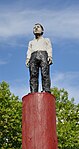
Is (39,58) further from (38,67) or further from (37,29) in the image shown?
(37,29)

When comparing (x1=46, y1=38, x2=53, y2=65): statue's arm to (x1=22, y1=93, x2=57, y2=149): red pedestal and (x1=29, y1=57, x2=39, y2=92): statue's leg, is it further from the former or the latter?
(x1=22, y1=93, x2=57, y2=149): red pedestal

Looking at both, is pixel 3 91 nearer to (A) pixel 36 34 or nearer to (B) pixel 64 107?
(B) pixel 64 107

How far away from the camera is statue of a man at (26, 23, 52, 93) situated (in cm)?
880

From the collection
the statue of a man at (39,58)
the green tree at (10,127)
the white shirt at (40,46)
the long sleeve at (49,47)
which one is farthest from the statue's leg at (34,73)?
the green tree at (10,127)

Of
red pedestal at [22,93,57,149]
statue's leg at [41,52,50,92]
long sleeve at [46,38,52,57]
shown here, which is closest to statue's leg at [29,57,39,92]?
statue's leg at [41,52,50,92]

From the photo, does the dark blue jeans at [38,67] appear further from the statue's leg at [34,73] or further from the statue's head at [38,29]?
the statue's head at [38,29]

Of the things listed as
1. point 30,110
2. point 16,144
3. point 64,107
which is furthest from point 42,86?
point 64,107

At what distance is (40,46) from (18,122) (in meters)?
15.0

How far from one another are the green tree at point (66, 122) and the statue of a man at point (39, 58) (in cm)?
1590

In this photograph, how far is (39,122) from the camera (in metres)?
7.93

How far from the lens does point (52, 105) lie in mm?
8250

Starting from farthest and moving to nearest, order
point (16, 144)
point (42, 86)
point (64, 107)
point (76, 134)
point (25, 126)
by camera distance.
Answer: point (64, 107) → point (76, 134) → point (16, 144) → point (42, 86) → point (25, 126)

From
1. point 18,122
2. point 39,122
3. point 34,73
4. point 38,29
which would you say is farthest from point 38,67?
point 18,122

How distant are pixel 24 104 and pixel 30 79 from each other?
2.73 ft
